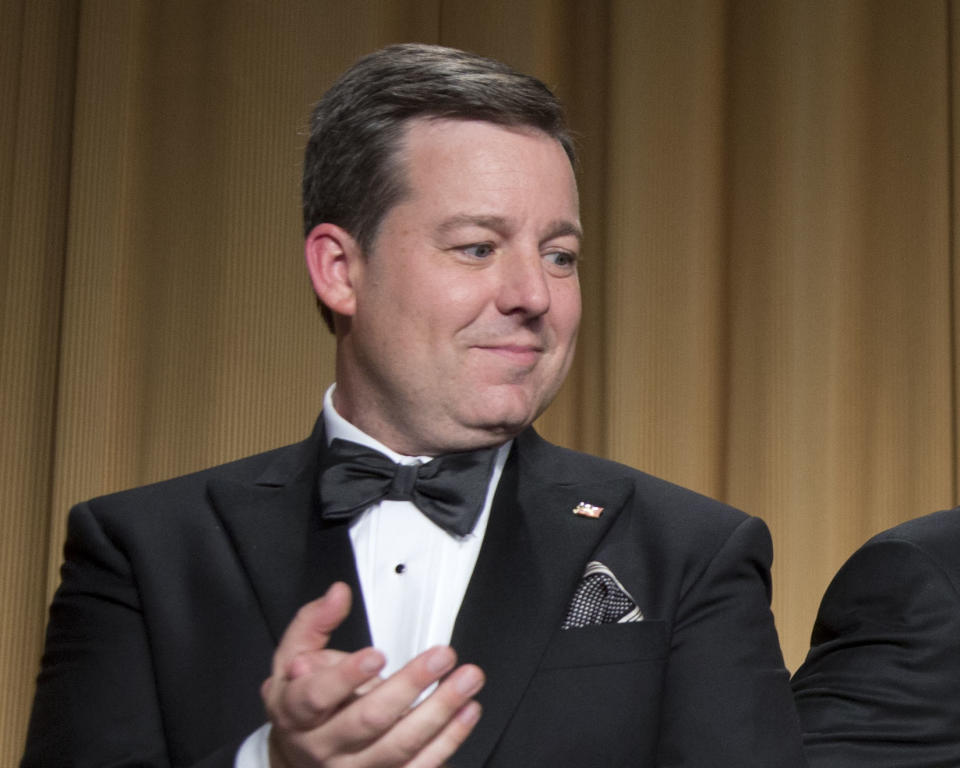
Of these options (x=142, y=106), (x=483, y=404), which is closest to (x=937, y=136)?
(x=142, y=106)

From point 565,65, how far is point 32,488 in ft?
4.86

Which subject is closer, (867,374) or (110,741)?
(110,741)

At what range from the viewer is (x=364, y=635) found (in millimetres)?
1422

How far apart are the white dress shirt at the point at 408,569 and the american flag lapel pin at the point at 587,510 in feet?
0.33

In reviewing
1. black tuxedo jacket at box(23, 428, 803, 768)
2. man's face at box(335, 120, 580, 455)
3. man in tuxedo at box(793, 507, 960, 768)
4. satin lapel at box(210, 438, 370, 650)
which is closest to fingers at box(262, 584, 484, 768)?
black tuxedo jacket at box(23, 428, 803, 768)

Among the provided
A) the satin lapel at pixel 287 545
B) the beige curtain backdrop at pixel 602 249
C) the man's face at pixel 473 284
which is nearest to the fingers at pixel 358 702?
the satin lapel at pixel 287 545

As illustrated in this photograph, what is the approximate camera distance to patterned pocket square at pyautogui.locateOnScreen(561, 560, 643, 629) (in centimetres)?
143

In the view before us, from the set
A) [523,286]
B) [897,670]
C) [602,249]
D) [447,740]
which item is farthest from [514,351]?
[602,249]

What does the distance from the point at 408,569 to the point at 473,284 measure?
1.07 feet

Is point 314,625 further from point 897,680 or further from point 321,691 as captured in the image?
point 897,680

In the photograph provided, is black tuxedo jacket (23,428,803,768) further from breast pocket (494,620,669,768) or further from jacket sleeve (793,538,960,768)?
jacket sleeve (793,538,960,768)

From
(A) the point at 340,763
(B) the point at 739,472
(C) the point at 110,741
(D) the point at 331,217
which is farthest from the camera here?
(B) the point at 739,472

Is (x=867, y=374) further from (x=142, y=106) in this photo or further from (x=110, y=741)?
(x=110, y=741)

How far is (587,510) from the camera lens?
1.52 metres
